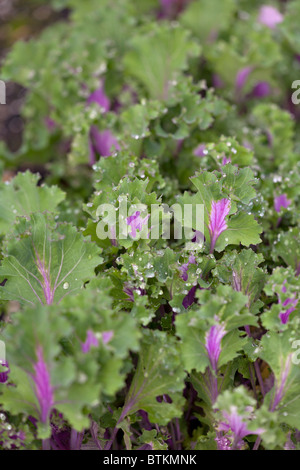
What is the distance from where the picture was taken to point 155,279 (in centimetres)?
139

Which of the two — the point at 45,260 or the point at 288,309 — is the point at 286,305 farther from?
the point at 45,260

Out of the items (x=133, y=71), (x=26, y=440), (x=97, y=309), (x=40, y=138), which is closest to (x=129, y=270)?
(x=97, y=309)

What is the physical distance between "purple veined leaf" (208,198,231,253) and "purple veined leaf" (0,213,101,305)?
1.14 ft

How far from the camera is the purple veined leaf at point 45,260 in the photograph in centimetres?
135

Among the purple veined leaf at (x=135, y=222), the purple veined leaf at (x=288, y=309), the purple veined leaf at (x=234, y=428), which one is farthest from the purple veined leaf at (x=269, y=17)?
the purple veined leaf at (x=234, y=428)

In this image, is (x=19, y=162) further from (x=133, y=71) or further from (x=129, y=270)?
(x=129, y=270)

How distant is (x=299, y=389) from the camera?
124 centimetres

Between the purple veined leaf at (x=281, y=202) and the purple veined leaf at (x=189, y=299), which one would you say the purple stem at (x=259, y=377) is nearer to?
the purple veined leaf at (x=189, y=299)

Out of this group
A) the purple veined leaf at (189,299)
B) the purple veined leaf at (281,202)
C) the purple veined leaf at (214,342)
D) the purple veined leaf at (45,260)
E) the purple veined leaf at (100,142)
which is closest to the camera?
the purple veined leaf at (214,342)

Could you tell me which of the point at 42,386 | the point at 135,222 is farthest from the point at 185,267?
the point at 42,386

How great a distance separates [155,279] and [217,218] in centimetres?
25

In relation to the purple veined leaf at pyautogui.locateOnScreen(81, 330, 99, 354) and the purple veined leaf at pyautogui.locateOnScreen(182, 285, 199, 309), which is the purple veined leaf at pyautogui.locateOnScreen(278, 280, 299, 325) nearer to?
the purple veined leaf at pyautogui.locateOnScreen(182, 285, 199, 309)

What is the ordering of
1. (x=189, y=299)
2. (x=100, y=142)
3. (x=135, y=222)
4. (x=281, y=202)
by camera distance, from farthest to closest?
(x=100, y=142) → (x=281, y=202) → (x=189, y=299) → (x=135, y=222)

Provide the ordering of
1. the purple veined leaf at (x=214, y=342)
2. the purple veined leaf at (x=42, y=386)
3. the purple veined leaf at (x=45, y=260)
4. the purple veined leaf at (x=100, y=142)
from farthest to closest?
1. the purple veined leaf at (x=100, y=142)
2. the purple veined leaf at (x=45, y=260)
3. the purple veined leaf at (x=214, y=342)
4. the purple veined leaf at (x=42, y=386)
